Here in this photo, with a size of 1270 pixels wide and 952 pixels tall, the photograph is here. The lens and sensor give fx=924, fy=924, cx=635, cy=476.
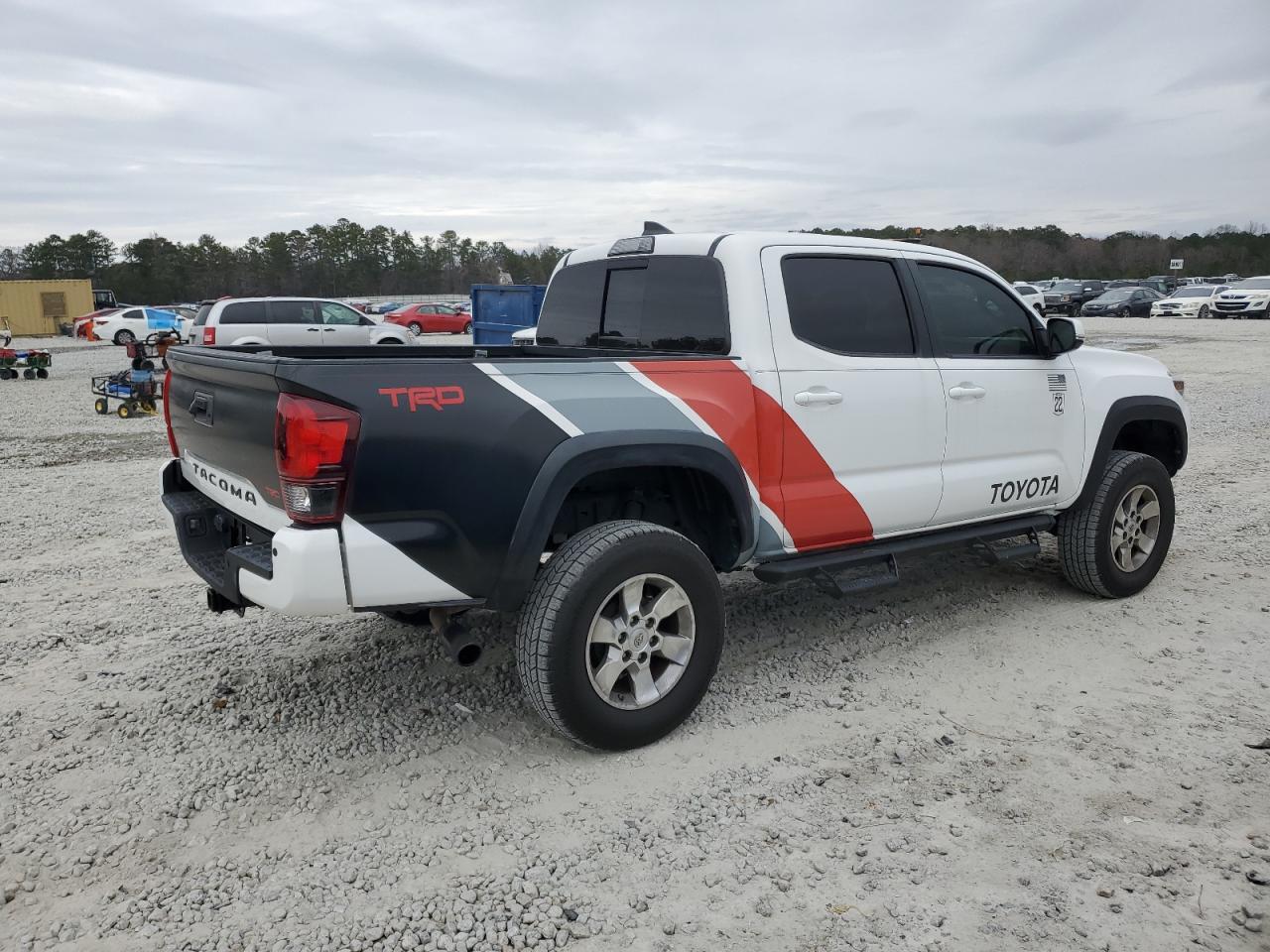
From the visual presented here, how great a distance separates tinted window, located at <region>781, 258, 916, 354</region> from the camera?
13.0 ft

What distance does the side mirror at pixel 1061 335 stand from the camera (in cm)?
469

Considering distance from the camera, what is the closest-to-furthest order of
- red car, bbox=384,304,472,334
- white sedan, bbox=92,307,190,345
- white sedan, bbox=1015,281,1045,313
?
white sedan, bbox=1015,281,1045,313, white sedan, bbox=92,307,190,345, red car, bbox=384,304,472,334

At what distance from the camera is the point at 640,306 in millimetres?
4289

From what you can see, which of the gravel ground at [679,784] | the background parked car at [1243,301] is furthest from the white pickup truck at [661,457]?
the background parked car at [1243,301]

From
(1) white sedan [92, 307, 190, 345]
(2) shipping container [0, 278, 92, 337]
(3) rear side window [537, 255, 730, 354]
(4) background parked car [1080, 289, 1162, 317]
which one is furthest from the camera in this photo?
(2) shipping container [0, 278, 92, 337]

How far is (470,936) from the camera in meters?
2.52

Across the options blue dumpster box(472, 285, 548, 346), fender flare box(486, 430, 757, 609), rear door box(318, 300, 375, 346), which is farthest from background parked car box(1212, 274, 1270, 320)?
fender flare box(486, 430, 757, 609)

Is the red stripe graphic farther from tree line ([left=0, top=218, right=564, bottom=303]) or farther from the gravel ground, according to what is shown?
tree line ([left=0, top=218, right=564, bottom=303])

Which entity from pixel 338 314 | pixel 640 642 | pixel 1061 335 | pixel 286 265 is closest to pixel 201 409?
pixel 640 642

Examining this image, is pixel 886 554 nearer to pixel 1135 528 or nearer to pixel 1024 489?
pixel 1024 489

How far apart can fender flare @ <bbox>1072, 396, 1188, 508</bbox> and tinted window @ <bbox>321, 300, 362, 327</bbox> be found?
19.5 metres

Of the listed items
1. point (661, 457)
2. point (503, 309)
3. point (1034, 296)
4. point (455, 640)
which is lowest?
point (455, 640)

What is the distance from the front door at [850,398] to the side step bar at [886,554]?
7cm

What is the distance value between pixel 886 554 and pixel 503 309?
12826mm
